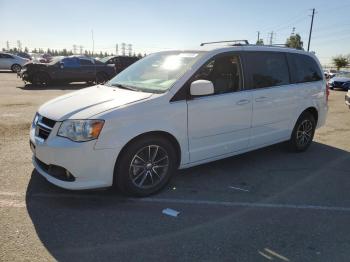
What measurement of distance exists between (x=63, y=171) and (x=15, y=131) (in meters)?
3.87

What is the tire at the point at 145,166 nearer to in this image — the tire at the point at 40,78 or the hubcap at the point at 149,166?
the hubcap at the point at 149,166

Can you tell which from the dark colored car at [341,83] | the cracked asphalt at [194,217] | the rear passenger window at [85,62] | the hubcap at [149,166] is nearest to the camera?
the cracked asphalt at [194,217]

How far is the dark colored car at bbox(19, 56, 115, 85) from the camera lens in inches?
674

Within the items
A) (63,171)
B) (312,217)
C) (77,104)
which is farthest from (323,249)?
(77,104)

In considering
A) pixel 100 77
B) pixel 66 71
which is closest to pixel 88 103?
pixel 66 71

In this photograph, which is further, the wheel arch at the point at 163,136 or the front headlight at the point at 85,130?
the wheel arch at the point at 163,136

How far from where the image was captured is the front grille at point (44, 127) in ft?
12.8

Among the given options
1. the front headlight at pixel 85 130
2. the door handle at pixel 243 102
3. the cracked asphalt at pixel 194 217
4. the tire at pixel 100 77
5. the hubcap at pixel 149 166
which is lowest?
the cracked asphalt at pixel 194 217

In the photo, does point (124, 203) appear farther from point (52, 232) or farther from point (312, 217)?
point (312, 217)

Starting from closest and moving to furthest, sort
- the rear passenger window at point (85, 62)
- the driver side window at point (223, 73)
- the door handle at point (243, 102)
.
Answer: the driver side window at point (223, 73) < the door handle at point (243, 102) < the rear passenger window at point (85, 62)

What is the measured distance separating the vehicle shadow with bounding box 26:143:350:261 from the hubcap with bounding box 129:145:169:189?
0.23 meters

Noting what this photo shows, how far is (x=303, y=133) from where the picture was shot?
6344mm

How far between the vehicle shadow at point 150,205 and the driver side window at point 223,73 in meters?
1.30

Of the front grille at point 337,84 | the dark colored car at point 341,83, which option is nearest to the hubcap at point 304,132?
the dark colored car at point 341,83
